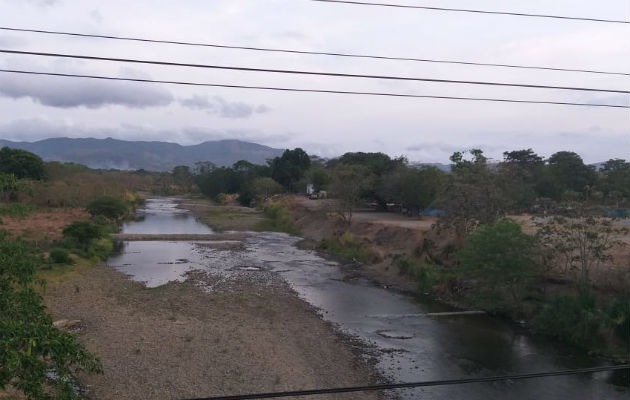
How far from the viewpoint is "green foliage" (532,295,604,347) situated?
19.5m

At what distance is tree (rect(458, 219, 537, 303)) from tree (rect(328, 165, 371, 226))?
2580cm

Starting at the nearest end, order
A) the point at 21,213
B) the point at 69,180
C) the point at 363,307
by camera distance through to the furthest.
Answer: the point at 21,213
the point at 363,307
the point at 69,180

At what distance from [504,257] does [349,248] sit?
20240 mm

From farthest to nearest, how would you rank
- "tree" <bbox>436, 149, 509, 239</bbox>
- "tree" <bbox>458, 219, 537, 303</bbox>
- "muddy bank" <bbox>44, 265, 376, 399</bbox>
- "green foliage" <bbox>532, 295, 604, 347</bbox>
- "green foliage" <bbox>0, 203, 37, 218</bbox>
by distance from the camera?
"tree" <bbox>436, 149, 509, 239</bbox>
"tree" <bbox>458, 219, 537, 303</bbox>
"green foliage" <bbox>532, 295, 604, 347</bbox>
"muddy bank" <bbox>44, 265, 376, 399</bbox>
"green foliage" <bbox>0, 203, 37, 218</bbox>

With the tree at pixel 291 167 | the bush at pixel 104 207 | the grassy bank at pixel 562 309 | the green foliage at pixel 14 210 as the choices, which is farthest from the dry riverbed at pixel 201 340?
the tree at pixel 291 167

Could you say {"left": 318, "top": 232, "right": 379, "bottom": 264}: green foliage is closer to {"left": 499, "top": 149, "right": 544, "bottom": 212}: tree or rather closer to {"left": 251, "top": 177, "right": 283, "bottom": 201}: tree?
{"left": 499, "top": 149, "right": 544, "bottom": 212}: tree

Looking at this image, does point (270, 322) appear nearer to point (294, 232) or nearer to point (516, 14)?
point (516, 14)

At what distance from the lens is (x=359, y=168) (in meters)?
56.0

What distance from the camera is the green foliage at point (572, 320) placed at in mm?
19453

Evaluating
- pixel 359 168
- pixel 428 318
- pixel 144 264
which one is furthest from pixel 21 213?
pixel 359 168

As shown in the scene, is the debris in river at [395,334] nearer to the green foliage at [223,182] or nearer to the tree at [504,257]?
the tree at [504,257]

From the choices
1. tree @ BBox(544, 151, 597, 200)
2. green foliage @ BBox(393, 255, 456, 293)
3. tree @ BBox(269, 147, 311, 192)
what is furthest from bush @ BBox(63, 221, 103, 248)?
tree @ BBox(269, 147, 311, 192)

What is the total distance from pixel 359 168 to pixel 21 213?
4832cm

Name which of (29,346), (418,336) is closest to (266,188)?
(418,336)
